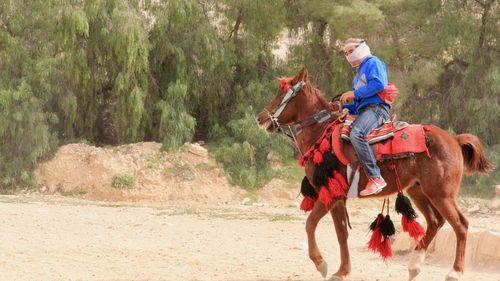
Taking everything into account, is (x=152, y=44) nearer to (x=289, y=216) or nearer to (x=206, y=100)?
(x=206, y=100)

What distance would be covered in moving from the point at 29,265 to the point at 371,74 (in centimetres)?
440

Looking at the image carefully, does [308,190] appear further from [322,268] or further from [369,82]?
[369,82]

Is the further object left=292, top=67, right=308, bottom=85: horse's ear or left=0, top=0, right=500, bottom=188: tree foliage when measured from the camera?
left=0, top=0, right=500, bottom=188: tree foliage

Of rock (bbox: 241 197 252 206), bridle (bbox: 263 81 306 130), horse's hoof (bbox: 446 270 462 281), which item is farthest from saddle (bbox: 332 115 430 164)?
rock (bbox: 241 197 252 206)

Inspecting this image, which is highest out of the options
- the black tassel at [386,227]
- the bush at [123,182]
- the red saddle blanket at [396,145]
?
the red saddle blanket at [396,145]

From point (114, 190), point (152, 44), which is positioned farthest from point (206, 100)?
point (114, 190)

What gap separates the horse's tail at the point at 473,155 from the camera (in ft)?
28.8

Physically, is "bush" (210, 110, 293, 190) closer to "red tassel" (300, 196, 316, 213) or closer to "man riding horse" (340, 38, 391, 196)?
"red tassel" (300, 196, 316, 213)

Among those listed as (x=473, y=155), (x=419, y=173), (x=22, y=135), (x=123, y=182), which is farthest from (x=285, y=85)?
(x=22, y=135)

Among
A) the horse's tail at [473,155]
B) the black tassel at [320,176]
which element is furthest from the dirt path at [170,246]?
the horse's tail at [473,155]

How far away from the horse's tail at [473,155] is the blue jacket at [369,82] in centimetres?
103

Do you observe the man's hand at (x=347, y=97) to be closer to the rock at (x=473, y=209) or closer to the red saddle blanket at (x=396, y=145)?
the red saddle blanket at (x=396, y=145)

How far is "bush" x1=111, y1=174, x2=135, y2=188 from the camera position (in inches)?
750

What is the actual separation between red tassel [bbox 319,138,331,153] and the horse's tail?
1437 millimetres
